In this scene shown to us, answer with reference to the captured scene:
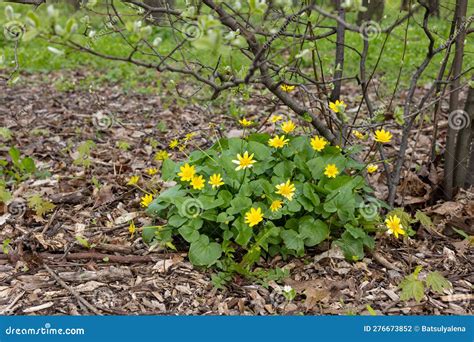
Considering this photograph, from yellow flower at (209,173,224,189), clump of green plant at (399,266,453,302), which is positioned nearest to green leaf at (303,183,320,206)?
yellow flower at (209,173,224,189)

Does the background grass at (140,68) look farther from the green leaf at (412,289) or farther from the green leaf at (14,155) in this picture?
the green leaf at (412,289)

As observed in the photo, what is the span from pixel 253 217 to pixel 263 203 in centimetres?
17

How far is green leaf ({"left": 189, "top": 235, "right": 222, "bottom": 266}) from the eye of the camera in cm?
246

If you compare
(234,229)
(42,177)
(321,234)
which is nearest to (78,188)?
(42,177)

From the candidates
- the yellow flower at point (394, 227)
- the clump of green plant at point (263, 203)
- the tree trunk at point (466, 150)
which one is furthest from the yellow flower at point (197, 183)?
the tree trunk at point (466, 150)

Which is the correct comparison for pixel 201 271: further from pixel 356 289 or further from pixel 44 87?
Answer: pixel 44 87

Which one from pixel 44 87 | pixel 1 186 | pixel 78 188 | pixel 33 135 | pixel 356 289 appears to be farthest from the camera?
pixel 44 87

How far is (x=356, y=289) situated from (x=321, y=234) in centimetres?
29

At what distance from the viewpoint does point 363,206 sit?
2629 mm

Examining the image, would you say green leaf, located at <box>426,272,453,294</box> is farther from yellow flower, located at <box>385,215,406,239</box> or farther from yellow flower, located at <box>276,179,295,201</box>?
yellow flower, located at <box>276,179,295,201</box>

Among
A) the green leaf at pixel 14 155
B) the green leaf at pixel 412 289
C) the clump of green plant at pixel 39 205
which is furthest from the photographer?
the green leaf at pixel 14 155

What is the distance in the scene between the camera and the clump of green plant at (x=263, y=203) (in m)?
2.48

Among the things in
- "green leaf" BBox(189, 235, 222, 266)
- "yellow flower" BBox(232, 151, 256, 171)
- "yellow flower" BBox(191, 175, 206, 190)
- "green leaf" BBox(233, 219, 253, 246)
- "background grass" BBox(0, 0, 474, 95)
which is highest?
"background grass" BBox(0, 0, 474, 95)

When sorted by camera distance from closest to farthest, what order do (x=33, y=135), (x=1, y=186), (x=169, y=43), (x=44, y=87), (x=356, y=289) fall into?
1. (x=356, y=289)
2. (x=1, y=186)
3. (x=33, y=135)
4. (x=44, y=87)
5. (x=169, y=43)
